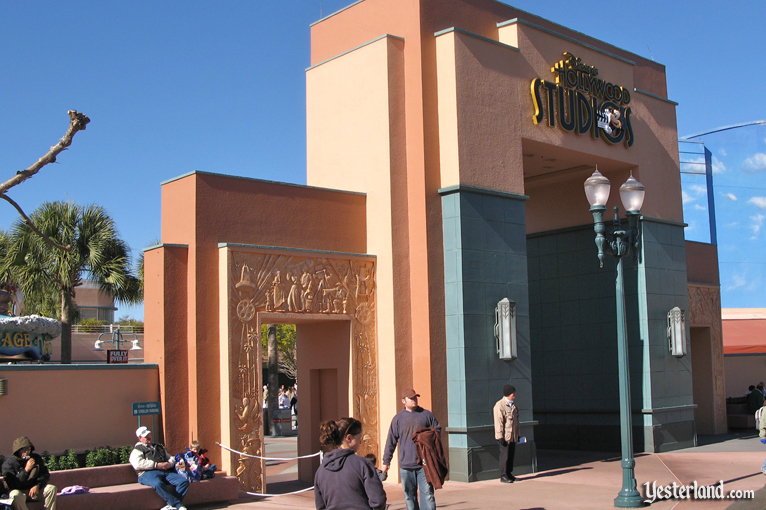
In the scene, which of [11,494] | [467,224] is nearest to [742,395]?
[467,224]

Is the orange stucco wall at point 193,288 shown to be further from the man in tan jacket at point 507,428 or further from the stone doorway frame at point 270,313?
the man in tan jacket at point 507,428

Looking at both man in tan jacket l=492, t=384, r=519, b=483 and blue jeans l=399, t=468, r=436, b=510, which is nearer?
blue jeans l=399, t=468, r=436, b=510

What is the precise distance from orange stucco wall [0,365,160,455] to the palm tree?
919 cm

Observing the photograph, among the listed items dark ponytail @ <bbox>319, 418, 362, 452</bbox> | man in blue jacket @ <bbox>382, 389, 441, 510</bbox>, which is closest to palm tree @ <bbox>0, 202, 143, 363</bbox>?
man in blue jacket @ <bbox>382, 389, 441, 510</bbox>

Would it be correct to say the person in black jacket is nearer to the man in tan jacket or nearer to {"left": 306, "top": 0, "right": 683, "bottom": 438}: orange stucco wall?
{"left": 306, "top": 0, "right": 683, "bottom": 438}: orange stucco wall

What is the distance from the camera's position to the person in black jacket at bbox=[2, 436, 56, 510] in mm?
11039

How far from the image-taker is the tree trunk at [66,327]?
2142 cm

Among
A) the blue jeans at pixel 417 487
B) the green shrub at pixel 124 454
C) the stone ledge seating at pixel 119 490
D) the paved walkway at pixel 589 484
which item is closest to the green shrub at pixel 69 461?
the stone ledge seating at pixel 119 490

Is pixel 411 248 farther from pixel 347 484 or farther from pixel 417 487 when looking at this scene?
pixel 347 484

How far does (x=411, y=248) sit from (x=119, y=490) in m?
6.91

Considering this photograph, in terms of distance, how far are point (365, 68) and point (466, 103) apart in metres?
2.18

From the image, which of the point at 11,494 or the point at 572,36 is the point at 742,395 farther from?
the point at 11,494

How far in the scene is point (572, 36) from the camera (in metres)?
19.9

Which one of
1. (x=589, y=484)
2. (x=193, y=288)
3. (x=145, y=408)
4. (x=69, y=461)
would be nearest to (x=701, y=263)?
(x=589, y=484)
